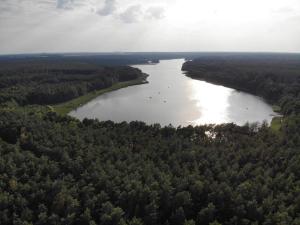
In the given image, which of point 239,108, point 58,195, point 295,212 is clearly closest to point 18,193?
point 58,195

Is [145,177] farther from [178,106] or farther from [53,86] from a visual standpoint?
[53,86]

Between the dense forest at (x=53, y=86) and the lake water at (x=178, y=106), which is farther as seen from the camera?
the dense forest at (x=53, y=86)

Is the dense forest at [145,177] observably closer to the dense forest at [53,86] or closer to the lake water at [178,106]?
the lake water at [178,106]

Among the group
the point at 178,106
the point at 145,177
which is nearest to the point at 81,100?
the point at 178,106

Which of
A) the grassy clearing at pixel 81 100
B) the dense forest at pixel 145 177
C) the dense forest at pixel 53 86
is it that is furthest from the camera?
the dense forest at pixel 53 86

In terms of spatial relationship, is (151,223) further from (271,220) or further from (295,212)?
(295,212)

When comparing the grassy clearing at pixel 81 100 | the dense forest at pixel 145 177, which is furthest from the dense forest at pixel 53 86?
the dense forest at pixel 145 177
